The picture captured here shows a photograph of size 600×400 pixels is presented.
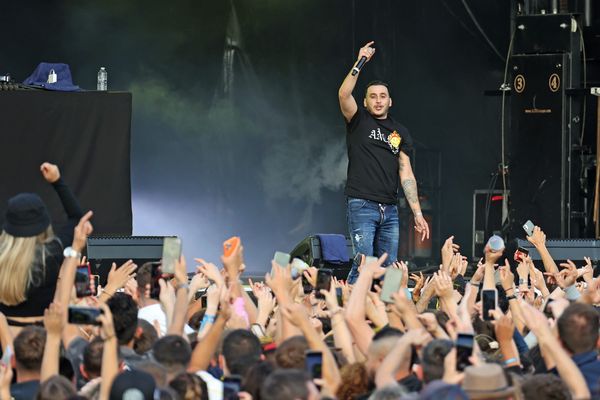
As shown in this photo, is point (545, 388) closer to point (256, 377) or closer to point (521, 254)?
point (256, 377)

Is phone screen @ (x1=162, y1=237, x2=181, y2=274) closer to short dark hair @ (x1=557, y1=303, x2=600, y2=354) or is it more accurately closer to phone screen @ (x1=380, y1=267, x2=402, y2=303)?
phone screen @ (x1=380, y1=267, x2=402, y2=303)

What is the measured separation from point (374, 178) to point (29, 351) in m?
4.12

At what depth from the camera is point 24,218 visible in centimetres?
571

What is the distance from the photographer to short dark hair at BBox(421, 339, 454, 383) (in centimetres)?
447

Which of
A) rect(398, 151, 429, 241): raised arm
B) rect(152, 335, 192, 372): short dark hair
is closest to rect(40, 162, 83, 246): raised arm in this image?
rect(152, 335, 192, 372): short dark hair

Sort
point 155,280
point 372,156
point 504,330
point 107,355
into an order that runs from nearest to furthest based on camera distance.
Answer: point 107,355, point 504,330, point 155,280, point 372,156

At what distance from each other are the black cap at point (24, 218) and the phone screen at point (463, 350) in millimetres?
2128

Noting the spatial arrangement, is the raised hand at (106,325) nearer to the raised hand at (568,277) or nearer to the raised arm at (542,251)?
the raised hand at (568,277)

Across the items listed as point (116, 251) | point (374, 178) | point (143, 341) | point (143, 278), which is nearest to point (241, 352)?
point (143, 341)

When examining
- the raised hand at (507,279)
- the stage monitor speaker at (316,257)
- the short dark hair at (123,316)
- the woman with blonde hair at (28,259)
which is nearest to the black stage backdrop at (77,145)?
the stage monitor speaker at (316,257)

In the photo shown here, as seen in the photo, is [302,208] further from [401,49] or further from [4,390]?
[4,390]

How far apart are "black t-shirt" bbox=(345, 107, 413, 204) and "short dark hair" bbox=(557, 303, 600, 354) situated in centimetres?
389

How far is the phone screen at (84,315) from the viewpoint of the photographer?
15.1 feet

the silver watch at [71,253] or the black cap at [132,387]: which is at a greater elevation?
the silver watch at [71,253]
